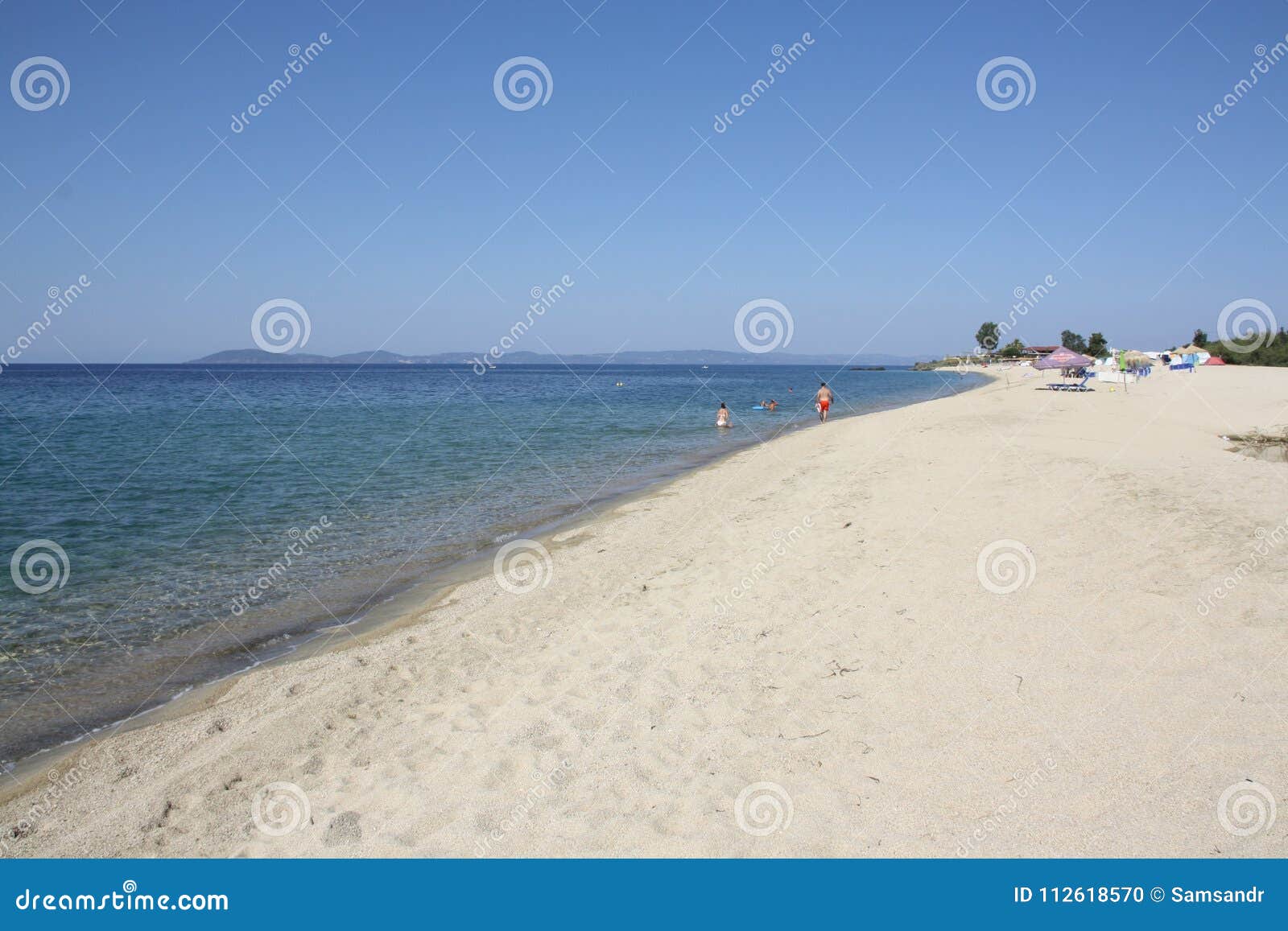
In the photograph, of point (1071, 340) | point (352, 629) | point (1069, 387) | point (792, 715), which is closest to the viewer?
point (792, 715)

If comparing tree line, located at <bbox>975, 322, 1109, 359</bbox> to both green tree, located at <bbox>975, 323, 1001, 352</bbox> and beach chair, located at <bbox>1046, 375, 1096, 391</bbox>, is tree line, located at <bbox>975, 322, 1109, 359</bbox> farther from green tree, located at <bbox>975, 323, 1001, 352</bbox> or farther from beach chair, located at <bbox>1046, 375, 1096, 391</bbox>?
beach chair, located at <bbox>1046, 375, 1096, 391</bbox>

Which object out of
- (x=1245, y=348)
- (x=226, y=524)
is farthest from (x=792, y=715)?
(x=1245, y=348)

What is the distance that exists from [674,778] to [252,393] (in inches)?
3069

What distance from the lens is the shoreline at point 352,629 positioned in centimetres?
592

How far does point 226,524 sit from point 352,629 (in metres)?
6.76

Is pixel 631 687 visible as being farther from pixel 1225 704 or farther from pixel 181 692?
pixel 181 692

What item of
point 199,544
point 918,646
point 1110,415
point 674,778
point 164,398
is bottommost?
point 674,778

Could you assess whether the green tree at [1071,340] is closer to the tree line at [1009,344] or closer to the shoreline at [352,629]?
the tree line at [1009,344]

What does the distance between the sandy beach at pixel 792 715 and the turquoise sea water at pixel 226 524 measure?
1.40m

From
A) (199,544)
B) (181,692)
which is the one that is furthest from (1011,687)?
(199,544)

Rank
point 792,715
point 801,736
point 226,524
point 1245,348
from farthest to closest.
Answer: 1. point 1245,348
2. point 226,524
3. point 792,715
4. point 801,736

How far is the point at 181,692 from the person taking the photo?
714 cm

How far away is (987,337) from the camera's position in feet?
450

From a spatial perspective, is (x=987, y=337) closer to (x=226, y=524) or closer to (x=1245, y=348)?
(x=1245, y=348)
